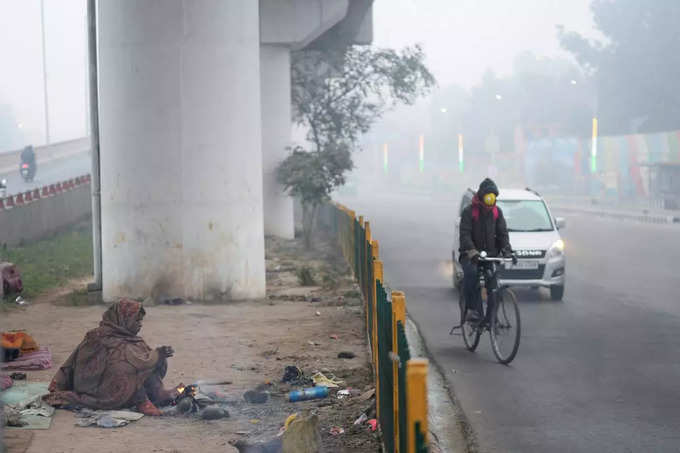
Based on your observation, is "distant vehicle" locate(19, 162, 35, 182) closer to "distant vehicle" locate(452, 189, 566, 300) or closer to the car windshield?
the car windshield

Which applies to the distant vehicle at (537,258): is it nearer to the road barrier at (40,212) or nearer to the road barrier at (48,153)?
the road barrier at (40,212)

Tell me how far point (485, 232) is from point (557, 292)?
17.3 feet

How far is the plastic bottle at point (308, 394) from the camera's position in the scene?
862 cm

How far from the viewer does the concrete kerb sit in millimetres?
7316

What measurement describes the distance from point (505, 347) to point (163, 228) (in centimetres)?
659

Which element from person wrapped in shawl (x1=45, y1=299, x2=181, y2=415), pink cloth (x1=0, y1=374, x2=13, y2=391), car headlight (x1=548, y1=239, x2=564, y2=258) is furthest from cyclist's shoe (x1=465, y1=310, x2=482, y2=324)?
pink cloth (x1=0, y1=374, x2=13, y2=391)

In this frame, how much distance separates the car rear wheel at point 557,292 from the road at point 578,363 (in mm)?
159

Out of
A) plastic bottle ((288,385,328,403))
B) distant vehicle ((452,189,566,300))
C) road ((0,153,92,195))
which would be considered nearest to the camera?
plastic bottle ((288,385,328,403))

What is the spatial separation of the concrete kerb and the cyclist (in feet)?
2.92

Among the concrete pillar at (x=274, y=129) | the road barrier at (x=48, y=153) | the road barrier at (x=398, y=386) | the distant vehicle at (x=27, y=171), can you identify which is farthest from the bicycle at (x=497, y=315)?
the road barrier at (x=48, y=153)

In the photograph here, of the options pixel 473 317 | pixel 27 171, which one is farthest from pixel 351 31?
pixel 473 317

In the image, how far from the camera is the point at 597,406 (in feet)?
27.5

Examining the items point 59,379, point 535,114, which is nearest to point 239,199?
point 59,379

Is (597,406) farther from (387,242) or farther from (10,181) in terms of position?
(10,181)
